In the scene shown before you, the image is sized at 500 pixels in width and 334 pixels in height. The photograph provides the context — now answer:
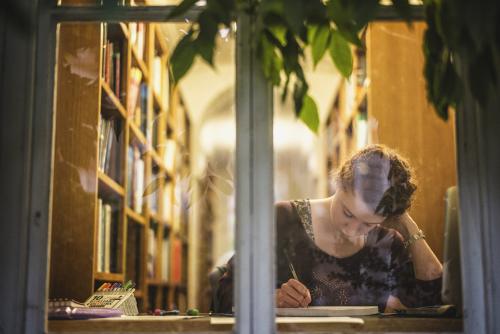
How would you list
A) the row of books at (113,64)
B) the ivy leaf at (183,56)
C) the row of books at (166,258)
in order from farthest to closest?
the row of books at (166,258) < the row of books at (113,64) < the ivy leaf at (183,56)

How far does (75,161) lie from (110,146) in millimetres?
628

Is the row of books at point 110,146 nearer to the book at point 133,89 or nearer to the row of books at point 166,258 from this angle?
the book at point 133,89

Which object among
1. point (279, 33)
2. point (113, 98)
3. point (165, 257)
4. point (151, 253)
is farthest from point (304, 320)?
point (165, 257)

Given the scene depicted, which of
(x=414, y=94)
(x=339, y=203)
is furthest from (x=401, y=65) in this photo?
(x=339, y=203)

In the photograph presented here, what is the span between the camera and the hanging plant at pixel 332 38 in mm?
1349

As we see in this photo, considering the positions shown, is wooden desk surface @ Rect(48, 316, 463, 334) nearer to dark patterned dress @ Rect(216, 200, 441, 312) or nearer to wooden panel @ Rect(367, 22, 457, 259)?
dark patterned dress @ Rect(216, 200, 441, 312)

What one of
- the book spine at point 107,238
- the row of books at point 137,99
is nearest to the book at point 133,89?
the row of books at point 137,99

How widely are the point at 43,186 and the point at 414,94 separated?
6.10 feet

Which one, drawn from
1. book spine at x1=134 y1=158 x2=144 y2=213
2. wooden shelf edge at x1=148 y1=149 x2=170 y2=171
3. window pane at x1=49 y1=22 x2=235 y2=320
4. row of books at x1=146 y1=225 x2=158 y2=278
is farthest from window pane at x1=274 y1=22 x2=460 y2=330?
row of books at x1=146 y1=225 x2=158 y2=278

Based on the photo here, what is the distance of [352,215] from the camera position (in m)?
2.27

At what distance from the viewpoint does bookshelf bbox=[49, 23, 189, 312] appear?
78.5 inches

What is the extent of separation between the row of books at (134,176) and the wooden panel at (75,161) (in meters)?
1.03

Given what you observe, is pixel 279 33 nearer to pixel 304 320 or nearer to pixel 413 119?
pixel 304 320

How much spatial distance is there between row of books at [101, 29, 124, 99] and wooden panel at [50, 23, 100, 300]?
105mm
